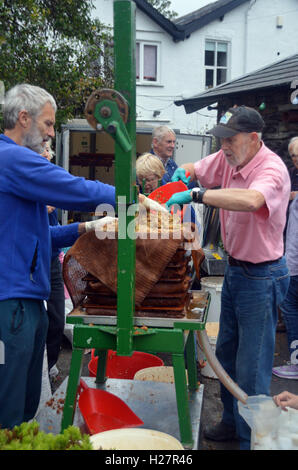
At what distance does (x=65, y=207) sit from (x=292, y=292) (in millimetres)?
3100

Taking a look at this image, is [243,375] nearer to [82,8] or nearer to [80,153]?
[82,8]

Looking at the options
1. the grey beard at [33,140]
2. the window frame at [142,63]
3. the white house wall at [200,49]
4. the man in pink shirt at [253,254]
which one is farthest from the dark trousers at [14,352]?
the window frame at [142,63]

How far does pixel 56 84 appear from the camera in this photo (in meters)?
7.85

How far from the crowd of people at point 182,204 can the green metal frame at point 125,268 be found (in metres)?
0.17

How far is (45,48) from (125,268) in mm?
6556

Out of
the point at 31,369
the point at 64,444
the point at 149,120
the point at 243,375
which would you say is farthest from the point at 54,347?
the point at 149,120

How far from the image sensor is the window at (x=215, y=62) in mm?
17484

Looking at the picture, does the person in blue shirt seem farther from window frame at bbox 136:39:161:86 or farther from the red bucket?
window frame at bbox 136:39:161:86

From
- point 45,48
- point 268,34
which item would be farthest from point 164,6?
point 45,48

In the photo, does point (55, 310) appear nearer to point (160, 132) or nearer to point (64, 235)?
point (64, 235)

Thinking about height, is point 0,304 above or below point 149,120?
below

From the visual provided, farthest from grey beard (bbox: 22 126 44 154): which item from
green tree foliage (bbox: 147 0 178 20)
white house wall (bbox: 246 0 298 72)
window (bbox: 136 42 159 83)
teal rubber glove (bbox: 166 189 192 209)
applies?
green tree foliage (bbox: 147 0 178 20)

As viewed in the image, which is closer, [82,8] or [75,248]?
[75,248]

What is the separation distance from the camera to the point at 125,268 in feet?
7.00
